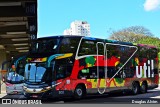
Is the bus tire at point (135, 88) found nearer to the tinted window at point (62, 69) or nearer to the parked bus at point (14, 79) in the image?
the tinted window at point (62, 69)

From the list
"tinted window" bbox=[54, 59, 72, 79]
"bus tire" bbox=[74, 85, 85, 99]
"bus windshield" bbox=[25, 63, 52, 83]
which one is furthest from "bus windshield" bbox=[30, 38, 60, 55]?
"bus tire" bbox=[74, 85, 85, 99]

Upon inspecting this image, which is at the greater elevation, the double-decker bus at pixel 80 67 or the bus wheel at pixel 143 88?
the double-decker bus at pixel 80 67

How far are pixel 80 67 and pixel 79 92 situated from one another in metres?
1.08

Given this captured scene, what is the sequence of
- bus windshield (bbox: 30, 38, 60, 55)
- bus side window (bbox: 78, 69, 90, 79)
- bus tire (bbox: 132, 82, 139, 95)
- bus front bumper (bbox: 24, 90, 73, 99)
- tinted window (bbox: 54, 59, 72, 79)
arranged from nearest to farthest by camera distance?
bus front bumper (bbox: 24, 90, 73, 99), tinted window (bbox: 54, 59, 72, 79), bus windshield (bbox: 30, 38, 60, 55), bus side window (bbox: 78, 69, 90, 79), bus tire (bbox: 132, 82, 139, 95)

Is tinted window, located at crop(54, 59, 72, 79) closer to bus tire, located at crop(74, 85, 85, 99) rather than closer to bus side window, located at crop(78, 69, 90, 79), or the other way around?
bus side window, located at crop(78, 69, 90, 79)

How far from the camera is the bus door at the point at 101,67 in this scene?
1686 centimetres

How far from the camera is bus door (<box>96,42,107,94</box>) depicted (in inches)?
664

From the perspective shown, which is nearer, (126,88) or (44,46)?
(44,46)

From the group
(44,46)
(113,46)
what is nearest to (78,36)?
(44,46)

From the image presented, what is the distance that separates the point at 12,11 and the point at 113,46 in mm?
6440

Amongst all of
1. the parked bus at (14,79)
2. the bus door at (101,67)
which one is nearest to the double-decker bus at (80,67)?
the bus door at (101,67)

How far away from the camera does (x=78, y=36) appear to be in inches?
Answer: 599

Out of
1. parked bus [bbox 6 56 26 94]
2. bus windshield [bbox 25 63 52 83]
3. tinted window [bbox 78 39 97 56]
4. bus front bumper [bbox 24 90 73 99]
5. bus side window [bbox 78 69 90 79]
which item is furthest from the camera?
parked bus [bbox 6 56 26 94]

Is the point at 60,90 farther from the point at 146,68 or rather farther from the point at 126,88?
the point at 146,68
